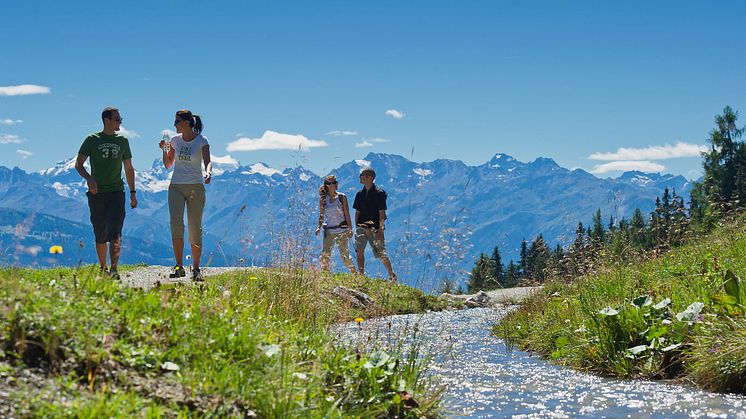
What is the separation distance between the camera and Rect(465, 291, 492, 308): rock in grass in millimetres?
21506

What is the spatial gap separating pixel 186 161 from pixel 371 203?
17.8 ft

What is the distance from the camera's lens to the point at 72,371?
434cm

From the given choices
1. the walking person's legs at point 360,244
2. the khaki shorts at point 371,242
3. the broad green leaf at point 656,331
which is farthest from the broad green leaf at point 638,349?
the walking person's legs at point 360,244

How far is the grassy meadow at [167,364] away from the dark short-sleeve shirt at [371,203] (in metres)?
11.0

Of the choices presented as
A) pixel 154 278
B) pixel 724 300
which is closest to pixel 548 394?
pixel 724 300

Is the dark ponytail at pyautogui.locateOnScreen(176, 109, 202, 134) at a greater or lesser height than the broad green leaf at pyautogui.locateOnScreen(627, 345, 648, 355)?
greater

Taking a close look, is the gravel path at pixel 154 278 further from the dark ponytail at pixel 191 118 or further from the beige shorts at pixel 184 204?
the dark ponytail at pixel 191 118

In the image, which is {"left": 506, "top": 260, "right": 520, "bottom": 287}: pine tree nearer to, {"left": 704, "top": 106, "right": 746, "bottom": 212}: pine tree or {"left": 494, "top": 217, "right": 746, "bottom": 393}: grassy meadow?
{"left": 704, "top": 106, "right": 746, "bottom": 212}: pine tree

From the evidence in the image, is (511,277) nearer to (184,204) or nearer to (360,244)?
(360,244)

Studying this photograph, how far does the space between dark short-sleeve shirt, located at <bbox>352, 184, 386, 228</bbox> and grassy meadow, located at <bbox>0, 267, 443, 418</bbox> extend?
11.0m

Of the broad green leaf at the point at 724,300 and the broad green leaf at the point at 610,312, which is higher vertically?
the broad green leaf at the point at 724,300

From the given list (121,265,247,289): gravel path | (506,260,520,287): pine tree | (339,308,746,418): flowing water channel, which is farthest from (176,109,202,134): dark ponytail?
(506,260,520,287): pine tree

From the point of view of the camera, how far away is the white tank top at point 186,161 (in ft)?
42.3

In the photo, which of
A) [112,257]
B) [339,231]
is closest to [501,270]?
[339,231]
